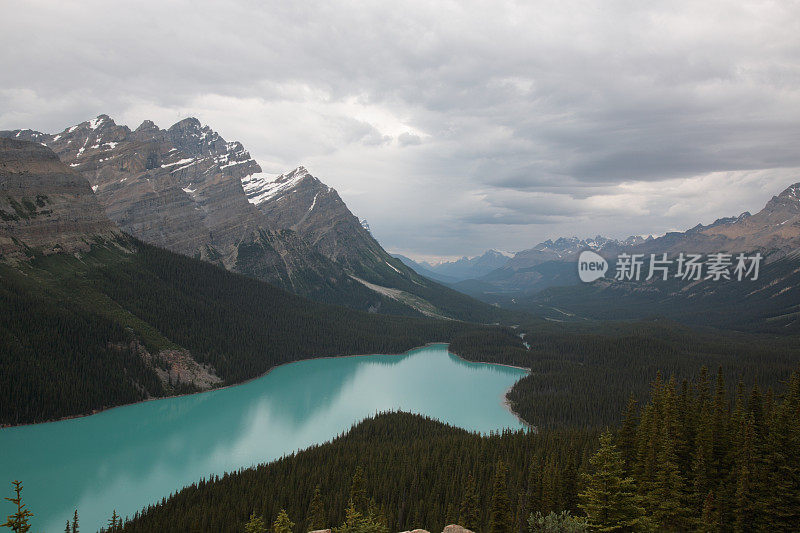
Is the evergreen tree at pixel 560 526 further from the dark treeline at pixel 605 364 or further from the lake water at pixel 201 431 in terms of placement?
the dark treeline at pixel 605 364

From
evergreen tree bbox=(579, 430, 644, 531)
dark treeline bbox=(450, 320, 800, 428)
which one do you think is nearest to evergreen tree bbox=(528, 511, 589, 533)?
evergreen tree bbox=(579, 430, 644, 531)

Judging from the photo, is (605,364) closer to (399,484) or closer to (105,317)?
(399,484)

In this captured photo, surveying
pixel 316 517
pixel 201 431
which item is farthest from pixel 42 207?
pixel 316 517

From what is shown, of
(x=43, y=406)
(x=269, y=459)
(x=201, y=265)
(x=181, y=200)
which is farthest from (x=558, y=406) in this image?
(x=181, y=200)

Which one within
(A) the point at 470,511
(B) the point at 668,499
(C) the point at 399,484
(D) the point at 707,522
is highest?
(D) the point at 707,522

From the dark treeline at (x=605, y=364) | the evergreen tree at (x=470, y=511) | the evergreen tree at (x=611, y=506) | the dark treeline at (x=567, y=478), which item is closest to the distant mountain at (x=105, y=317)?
the dark treeline at (x=567, y=478)

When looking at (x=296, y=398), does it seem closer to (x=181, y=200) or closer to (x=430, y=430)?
(x=430, y=430)
